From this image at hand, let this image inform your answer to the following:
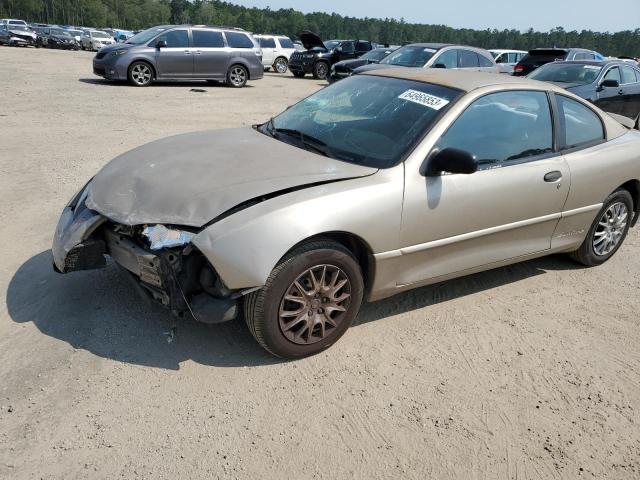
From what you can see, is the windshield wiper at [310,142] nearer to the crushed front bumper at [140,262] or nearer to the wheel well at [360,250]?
the wheel well at [360,250]

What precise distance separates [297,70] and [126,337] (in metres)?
19.8

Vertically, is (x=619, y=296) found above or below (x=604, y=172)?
below

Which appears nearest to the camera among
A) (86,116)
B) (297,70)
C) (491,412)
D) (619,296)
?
(491,412)

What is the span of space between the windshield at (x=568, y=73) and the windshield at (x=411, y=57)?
2.46 m

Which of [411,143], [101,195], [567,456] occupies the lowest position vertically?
[567,456]

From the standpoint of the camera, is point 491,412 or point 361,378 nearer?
point 491,412

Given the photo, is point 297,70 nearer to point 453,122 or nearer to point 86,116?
point 86,116

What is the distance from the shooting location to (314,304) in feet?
10.4

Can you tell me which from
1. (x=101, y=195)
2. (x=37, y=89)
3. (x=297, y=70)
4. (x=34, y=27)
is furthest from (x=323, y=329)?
(x=34, y=27)

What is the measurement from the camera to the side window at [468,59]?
12750 millimetres

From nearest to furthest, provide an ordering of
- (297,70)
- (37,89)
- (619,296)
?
(619,296) < (37,89) < (297,70)

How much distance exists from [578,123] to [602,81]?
730cm

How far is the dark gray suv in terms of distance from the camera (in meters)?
14.5

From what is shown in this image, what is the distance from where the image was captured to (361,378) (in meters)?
3.11
